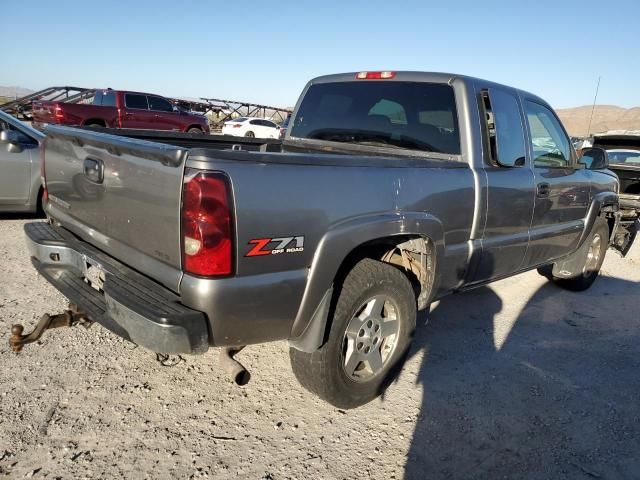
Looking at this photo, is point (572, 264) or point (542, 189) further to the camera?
point (572, 264)

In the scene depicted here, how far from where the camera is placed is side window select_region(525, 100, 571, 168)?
3938 millimetres

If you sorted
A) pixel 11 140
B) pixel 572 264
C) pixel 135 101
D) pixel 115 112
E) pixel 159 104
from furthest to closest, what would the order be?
pixel 159 104 → pixel 135 101 → pixel 115 112 → pixel 11 140 → pixel 572 264

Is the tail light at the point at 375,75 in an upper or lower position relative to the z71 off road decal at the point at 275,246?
upper

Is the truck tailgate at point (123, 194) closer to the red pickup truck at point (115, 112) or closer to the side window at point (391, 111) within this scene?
the side window at point (391, 111)

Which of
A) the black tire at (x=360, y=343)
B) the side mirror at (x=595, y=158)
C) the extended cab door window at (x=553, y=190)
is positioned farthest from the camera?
the side mirror at (x=595, y=158)

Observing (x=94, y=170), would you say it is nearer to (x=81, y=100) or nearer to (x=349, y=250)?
(x=349, y=250)

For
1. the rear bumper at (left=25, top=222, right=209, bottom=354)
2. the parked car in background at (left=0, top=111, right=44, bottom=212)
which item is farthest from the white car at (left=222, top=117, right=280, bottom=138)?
the rear bumper at (left=25, top=222, right=209, bottom=354)

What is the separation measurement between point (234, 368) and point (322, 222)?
864 mm

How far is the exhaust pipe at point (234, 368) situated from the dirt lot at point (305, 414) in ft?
1.27

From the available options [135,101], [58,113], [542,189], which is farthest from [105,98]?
[542,189]

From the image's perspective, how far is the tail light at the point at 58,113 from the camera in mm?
14461

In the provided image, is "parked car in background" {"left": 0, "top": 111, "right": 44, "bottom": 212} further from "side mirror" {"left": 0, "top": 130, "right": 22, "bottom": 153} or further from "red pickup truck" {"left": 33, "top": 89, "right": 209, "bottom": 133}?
"red pickup truck" {"left": 33, "top": 89, "right": 209, "bottom": 133}

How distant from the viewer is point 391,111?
3570mm

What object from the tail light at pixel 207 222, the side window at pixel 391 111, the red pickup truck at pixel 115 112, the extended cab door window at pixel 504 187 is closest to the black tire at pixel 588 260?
the extended cab door window at pixel 504 187
